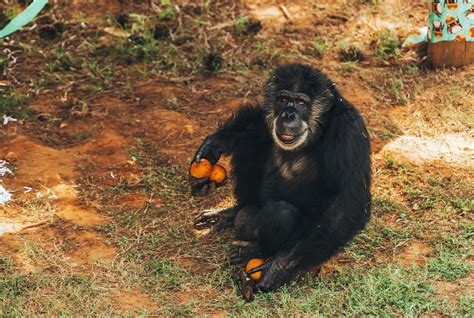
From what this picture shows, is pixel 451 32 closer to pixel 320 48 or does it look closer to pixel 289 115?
pixel 320 48

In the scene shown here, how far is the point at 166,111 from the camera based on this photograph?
734cm

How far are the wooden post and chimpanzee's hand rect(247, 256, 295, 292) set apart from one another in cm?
388

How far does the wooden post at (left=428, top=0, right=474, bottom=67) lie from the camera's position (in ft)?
24.7

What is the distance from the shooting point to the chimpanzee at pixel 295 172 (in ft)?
16.0

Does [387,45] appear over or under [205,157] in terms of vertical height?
under

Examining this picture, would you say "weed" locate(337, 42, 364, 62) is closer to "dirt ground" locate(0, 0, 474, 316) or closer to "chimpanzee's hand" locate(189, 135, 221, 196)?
"dirt ground" locate(0, 0, 474, 316)


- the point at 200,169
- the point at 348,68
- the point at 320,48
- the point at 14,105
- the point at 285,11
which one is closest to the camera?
the point at 200,169

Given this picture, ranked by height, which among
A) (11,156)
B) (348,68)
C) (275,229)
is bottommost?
(348,68)

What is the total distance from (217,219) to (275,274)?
1062 millimetres

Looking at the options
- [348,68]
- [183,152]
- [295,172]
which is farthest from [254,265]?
[348,68]

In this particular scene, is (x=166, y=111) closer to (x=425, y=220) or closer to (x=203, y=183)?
(x=203, y=183)

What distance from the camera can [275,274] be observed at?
16.0 feet

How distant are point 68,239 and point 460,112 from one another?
3.91 meters

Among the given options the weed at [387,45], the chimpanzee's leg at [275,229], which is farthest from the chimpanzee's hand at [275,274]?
the weed at [387,45]
